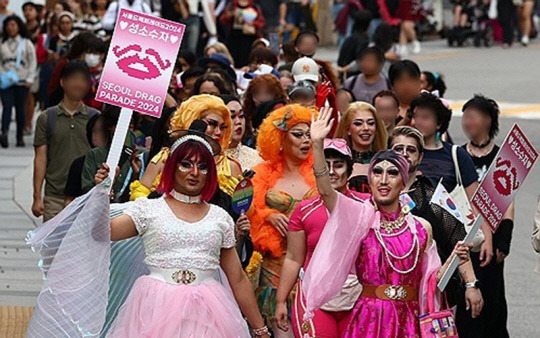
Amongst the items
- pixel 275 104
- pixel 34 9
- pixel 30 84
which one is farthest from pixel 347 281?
pixel 34 9

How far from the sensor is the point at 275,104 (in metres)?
11.2

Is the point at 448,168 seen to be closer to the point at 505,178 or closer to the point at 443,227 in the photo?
the point at 443,227

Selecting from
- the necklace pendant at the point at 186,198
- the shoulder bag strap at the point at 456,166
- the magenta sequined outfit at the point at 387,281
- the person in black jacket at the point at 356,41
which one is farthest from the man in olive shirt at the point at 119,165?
the person in black jacket at the point at 356,41

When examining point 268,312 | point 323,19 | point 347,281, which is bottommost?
point 323,19

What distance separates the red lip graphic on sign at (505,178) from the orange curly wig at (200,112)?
2012mm

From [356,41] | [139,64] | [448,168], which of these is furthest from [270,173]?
[356,41]

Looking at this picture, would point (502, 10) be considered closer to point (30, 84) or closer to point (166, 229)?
point (30, 84)

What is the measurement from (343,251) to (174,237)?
36.2 inches

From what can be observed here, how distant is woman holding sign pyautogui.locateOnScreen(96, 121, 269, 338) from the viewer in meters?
7.30

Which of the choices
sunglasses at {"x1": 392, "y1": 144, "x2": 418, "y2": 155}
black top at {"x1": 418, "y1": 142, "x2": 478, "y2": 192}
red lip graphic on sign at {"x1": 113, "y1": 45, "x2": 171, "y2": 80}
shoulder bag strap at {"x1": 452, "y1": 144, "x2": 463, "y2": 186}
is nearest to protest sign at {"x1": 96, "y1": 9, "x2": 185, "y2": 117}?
red lip graphic on sign at {"x1": 113, "y1": 45, "x2": 171, "y2": 80}

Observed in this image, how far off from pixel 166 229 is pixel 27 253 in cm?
654

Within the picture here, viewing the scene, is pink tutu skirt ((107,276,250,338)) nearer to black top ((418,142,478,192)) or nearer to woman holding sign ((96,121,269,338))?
woman holding sign ((96,121,269,338))

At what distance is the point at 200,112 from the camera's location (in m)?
9.41

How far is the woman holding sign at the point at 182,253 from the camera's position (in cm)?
730
